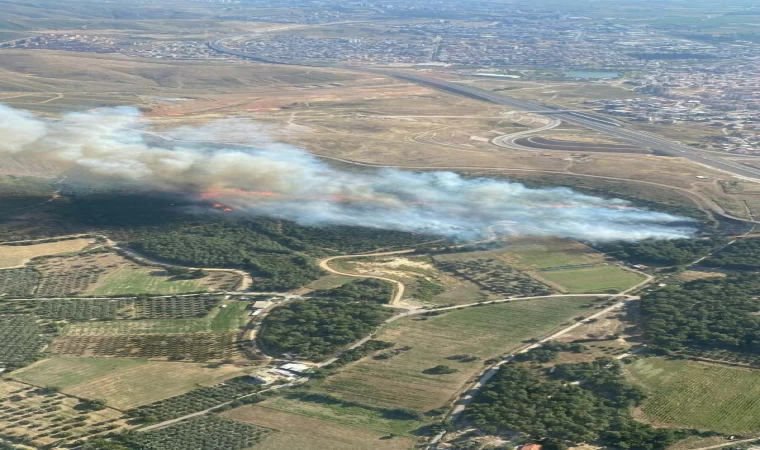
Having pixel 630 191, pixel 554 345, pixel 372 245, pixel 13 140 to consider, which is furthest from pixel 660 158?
pixel 13 140

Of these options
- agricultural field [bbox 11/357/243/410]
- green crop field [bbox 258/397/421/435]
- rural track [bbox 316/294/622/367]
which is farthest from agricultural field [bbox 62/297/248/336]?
green crop field [bbox 258/397/421/435]

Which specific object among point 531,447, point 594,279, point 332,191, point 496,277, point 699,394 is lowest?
point 496,277

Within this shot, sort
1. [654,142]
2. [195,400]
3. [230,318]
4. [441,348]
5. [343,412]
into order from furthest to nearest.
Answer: [654,142], [230,318], [441,348], [195,400], [343,412]

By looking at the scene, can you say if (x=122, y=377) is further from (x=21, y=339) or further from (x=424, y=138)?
(x=424, y=138)

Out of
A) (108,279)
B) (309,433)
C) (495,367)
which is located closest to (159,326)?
(108,279)

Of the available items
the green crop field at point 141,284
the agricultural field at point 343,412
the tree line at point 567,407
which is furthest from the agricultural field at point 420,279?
the agricultural field at point 343,412

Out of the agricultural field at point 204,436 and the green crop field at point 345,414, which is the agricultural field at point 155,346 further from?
the agricultural field at point 204,436

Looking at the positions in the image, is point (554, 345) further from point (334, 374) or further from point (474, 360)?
point (334, 374)
